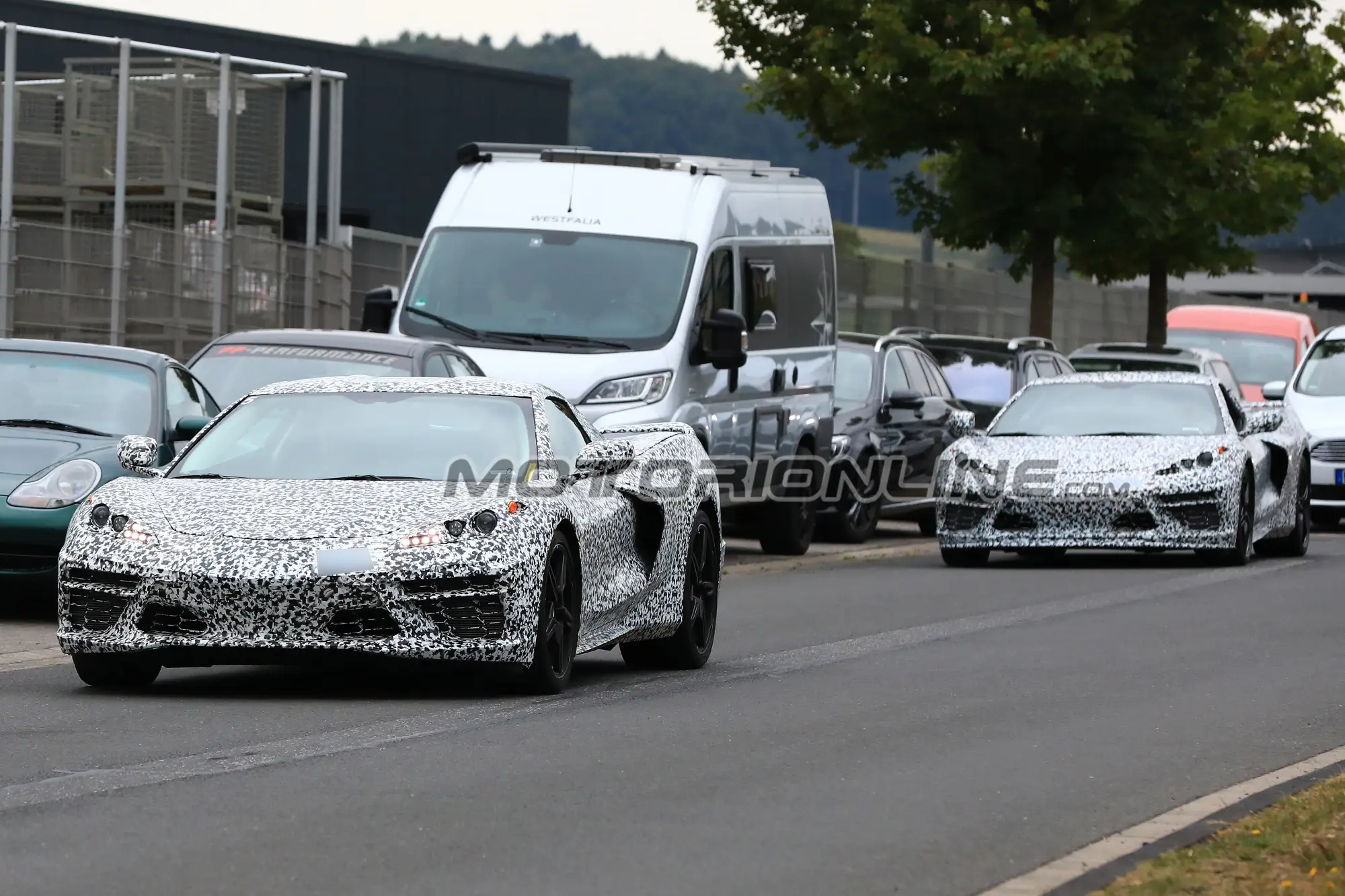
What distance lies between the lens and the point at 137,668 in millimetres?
10383

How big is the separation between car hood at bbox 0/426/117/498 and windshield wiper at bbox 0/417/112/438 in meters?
0.07

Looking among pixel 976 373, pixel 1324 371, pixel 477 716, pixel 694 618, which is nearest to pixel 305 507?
pixel 477 716

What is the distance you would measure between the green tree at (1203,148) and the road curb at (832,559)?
398 inches

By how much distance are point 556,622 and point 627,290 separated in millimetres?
8163

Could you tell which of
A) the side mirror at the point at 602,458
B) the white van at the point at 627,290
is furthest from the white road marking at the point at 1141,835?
the white van at the point at 627,290

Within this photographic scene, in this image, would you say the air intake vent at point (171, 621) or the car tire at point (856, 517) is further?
the car tire at point (856, 517)

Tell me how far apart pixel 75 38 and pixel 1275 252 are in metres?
118

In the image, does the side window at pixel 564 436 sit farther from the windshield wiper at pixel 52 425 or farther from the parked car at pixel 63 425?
the windshield wiper at pixel 52 425

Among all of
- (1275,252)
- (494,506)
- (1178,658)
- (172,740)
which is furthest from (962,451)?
(1275,252)

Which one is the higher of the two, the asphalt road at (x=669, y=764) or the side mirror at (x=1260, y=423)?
the side mirror at (x=1260, y=423)

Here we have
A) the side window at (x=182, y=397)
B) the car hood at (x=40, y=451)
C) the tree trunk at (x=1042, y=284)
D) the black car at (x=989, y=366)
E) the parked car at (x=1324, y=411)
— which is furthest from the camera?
the tree trunk at (x=1042, y=284)

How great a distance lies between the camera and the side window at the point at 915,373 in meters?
23.8

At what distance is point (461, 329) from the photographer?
18328 millimetres

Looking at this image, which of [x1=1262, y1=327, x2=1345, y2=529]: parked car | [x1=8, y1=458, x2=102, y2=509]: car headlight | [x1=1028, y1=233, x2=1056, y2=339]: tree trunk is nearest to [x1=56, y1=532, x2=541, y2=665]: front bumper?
[x1=8, y1=458, x2=102, y2=509]: car headlight
